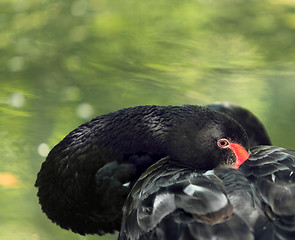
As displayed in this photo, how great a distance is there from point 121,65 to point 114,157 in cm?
291

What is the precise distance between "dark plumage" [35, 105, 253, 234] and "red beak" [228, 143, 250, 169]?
27 mm

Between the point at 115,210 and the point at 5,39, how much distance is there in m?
3.65

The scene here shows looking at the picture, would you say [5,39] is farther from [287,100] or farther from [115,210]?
[115,210]

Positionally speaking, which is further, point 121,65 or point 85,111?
point 121,65

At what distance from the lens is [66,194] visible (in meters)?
2.11

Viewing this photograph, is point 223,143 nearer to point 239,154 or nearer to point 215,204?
point 239,154

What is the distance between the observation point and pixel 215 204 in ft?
5.18

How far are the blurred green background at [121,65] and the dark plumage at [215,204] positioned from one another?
4.72 ft

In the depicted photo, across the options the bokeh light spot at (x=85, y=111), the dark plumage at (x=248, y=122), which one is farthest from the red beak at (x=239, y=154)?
the bokeh light spot at (x=85, y=111)

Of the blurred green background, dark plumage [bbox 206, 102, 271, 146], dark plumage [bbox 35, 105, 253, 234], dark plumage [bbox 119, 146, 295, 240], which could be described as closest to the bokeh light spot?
the blurred green background

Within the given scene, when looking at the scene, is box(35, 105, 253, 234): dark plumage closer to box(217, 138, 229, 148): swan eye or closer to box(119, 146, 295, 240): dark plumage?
box(217, 138, 229, 148): swan eye

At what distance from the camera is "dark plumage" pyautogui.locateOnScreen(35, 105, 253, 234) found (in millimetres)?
2098

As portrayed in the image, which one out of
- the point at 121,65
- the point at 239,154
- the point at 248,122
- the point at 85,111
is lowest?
the point at 85,111

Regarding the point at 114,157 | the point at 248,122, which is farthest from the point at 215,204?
the point at 248,122
